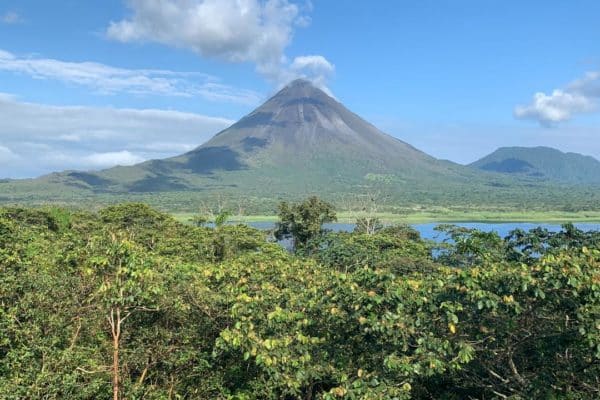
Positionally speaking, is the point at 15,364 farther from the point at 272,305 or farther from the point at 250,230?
the point at 250,230

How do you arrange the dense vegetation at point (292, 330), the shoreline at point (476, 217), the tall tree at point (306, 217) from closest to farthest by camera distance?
1. the dense vegetation at point (292, 330)
2. the tall tree at point (306, 217)
3. the shoreline at point (476, 217)

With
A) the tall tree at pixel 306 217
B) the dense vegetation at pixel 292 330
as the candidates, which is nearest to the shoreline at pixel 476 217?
the tall tree at pixel 306 217

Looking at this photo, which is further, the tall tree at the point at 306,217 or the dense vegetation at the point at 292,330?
the tall tree at the point at 306,217

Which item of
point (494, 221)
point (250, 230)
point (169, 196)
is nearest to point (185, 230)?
point (250, 230)

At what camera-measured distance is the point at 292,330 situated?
637cm

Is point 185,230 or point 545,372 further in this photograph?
point 185,230

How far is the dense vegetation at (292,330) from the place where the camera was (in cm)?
511

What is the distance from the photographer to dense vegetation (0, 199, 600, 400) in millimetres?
5109

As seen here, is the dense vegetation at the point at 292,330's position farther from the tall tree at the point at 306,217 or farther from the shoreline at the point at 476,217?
the shoreline at the point at 476,217

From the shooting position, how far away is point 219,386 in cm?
731

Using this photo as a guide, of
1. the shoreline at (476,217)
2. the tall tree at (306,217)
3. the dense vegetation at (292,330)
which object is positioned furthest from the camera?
Answer: the shoreline at (476,217)

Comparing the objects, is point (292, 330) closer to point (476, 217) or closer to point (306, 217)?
point (306, 217)

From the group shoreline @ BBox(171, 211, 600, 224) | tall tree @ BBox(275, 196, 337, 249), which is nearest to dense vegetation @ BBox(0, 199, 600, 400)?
tall tree @ BBox(275, 196, 337, 249)

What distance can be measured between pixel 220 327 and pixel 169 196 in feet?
548
